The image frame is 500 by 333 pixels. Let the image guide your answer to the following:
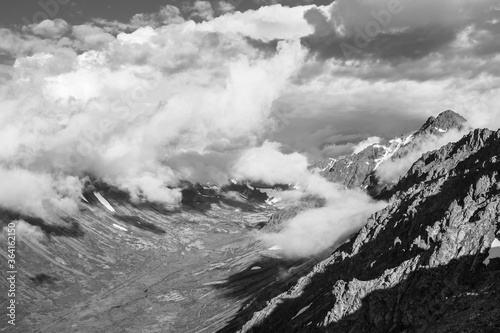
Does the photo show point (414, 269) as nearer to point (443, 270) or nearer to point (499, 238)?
point (443, 270)

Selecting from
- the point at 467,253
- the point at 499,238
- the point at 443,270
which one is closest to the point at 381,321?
the point at 443,270

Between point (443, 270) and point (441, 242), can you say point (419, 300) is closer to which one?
point (443, 270)

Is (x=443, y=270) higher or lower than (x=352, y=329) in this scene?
higher

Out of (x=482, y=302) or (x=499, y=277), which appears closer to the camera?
(x=482, y=302)

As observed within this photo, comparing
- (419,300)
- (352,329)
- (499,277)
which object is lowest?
(352,329)

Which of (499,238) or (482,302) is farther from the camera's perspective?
(499,238)

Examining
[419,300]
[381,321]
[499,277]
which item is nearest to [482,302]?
[499,277]

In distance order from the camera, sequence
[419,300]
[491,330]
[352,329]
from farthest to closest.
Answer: [352,329] < [419,300] < [491,330]

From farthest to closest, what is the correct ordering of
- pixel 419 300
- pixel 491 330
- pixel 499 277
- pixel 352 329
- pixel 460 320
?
1. pixel 352 329
2. pixel 419 300
3. pixel 499 277
4. pixel 460 320
5. pixel 491 330

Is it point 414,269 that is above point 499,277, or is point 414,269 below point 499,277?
below

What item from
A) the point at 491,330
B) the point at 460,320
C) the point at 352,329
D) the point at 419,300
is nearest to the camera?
the point at 491,330
